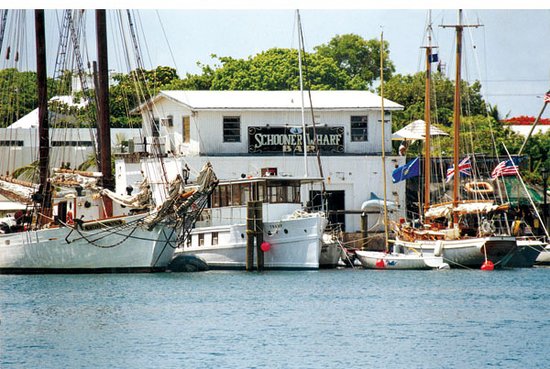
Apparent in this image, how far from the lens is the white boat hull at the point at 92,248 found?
103 feet

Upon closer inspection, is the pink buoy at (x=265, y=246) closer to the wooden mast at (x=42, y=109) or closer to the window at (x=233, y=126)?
the wooden mast at (x=42, y=109)

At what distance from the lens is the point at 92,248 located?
31.7m

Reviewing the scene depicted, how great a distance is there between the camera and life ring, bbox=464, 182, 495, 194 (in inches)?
1380

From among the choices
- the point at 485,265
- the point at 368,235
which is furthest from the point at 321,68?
the point at 485,265

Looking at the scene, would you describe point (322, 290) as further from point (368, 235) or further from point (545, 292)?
point (368, 235)

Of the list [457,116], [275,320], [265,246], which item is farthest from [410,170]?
[275,320]

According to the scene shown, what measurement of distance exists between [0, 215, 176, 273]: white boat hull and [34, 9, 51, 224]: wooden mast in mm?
757

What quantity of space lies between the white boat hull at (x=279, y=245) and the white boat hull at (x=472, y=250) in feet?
9.84

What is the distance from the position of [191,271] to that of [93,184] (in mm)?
3328

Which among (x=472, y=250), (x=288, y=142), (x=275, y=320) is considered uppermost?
(x=288, y=142)

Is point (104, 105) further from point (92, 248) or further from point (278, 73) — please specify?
point (278, 73)

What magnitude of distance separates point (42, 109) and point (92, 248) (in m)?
3.60

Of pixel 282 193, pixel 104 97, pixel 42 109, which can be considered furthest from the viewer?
pixel 282 193

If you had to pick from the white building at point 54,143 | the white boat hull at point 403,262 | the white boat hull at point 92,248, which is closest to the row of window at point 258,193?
the white boat hull at point 92,248
